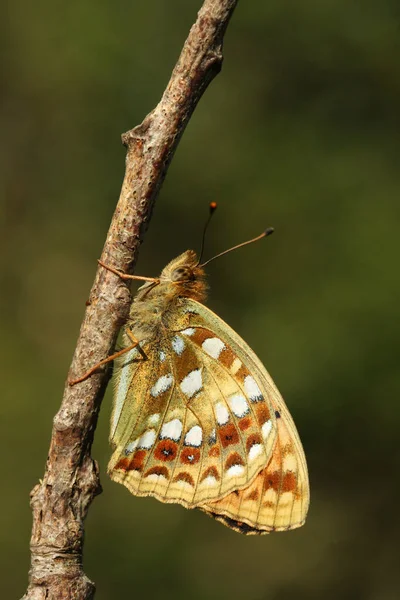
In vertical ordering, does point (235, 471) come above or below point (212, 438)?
below

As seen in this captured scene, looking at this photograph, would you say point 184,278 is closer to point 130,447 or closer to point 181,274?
point 181,274

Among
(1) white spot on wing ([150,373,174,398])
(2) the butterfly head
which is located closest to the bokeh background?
(2) the butterfly head

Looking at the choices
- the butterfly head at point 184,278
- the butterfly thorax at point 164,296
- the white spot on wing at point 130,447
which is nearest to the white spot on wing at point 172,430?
the white spot on wing at point 130,447

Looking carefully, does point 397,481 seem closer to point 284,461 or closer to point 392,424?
point 392,424

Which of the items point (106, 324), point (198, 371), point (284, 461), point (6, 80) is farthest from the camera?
point (6, 80)

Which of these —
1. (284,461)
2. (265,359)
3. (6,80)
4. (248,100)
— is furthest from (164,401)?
(6,80)

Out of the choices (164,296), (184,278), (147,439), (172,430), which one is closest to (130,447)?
(147,439)
